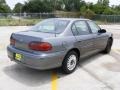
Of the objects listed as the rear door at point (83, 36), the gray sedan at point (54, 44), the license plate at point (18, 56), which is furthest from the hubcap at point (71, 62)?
the license plate at point (18, 56)

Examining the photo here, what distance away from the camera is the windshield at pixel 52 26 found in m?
5.77

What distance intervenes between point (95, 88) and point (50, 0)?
8016cm

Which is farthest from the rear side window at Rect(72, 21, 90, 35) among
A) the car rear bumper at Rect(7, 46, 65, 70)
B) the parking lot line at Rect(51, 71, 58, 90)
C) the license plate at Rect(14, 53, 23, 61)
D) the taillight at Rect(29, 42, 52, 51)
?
the license plate at Rect(14, 53, 23, 61)

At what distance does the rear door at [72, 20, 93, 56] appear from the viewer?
5.95 metres

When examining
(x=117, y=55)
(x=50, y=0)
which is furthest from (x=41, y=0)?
(x=117, y=55)

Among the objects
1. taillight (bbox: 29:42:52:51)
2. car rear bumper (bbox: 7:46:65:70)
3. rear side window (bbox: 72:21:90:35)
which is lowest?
car rear bumper (bbox: 7:46:65:70)

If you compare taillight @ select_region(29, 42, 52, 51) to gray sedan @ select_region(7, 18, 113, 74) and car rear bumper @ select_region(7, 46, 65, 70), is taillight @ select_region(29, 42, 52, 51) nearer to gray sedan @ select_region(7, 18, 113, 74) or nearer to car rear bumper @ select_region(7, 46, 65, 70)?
gray sedan @ select_region(7, 18, 113, 74)

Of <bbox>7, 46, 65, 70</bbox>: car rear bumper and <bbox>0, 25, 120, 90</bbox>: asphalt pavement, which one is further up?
<bbox>7, 46, 65, 70</bbox>: car rear bumper

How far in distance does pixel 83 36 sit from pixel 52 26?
97 cm

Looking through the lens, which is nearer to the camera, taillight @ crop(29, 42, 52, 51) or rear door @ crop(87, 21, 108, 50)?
taillight @ crop(29, 42, 52, 51)

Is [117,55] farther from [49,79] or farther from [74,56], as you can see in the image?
[49,79]

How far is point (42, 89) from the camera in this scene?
15.5 ft

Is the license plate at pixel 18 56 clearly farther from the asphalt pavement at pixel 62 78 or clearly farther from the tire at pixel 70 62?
the tire at pixel 70 62

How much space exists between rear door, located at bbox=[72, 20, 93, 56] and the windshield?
0.33 metres
